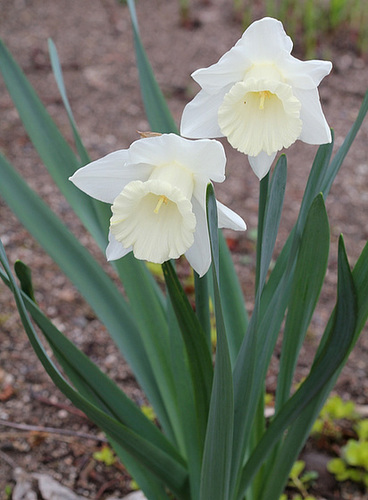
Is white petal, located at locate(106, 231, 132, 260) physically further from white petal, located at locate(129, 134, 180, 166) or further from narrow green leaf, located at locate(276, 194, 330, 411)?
narrow green leaf, located at locate(276, 194, 330, 411)

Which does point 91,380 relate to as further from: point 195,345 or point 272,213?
point 272,213

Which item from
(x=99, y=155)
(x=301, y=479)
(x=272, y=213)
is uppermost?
(x=272, y=213)

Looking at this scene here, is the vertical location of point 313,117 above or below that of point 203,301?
above

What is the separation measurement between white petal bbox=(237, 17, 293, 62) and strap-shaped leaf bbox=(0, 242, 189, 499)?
0.42 m

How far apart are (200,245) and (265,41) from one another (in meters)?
0.28

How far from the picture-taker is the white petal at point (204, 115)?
0.82 metres

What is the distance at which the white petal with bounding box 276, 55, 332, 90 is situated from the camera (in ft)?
2.53

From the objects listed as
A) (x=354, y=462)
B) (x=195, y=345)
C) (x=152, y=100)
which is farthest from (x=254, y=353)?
(x=354, y=462)

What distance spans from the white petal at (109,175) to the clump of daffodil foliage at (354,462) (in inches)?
37.6

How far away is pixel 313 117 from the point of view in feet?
2.64

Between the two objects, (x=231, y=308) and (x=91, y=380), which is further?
(x=231, y=308)

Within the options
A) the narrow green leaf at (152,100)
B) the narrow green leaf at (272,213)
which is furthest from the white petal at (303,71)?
the narrow green leaf at (152,100)

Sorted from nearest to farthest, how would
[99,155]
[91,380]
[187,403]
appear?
[91,380]
[187,403]
[99,155]

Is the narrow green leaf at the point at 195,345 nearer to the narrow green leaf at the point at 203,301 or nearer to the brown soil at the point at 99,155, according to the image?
the narrow green leaf at the point at 203,301
